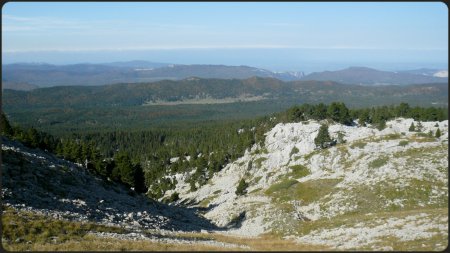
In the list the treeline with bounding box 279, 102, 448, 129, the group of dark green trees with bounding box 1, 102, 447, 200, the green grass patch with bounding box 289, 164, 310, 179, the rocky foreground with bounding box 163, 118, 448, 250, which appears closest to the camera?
the rocky foreground with bounding box 163, 118, 448, 250

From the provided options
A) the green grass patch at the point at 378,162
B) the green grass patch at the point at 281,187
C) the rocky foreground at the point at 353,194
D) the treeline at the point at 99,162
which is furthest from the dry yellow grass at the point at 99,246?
the treeline at the point at 99,162

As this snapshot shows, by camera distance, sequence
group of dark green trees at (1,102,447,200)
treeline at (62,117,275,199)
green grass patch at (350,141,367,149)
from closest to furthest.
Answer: green grass patch at (350,141,367,149), group of dark green trees at (1,102,447,200), treeline at (62,117,275,199)

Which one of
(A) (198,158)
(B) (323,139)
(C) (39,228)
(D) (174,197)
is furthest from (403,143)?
(A) (198,158)

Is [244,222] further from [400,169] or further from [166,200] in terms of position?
[166,200]

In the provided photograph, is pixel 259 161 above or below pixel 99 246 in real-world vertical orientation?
below

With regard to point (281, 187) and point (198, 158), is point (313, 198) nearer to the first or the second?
point (281, 187)

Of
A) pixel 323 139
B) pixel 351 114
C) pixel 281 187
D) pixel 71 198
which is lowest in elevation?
pixel 281 187

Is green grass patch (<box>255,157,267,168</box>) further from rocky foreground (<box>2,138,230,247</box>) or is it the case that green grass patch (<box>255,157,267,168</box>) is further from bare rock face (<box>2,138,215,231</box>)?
bare rock face (<box>2,138,215,231</box>)

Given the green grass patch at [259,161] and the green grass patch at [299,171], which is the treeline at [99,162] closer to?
the green grass patch at [259,161]

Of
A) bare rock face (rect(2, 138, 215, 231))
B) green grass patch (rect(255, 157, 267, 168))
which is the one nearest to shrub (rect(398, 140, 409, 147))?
bare rock face (rect(2, 138, 215, 231))

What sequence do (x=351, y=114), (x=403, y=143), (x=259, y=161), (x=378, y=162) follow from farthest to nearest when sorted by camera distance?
(x=351, y=114) → (x=259, y=161) → (x=403, y=143) → (x=378, y=162)
